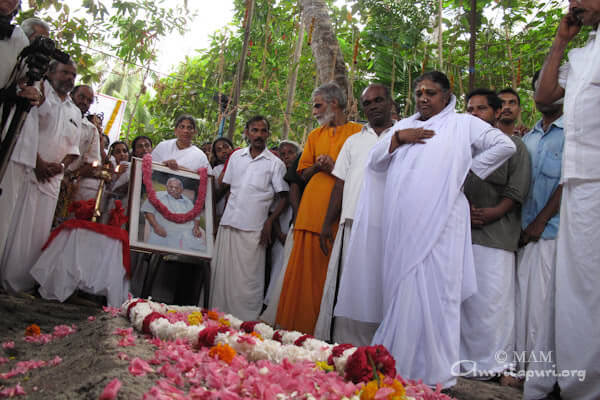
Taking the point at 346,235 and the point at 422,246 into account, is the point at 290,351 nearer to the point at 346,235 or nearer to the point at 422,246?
the point at 422,246

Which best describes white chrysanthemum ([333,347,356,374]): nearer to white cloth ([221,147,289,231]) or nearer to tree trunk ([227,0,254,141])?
white cloth ([221,147,289,231])

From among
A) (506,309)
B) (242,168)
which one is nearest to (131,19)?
(242,168)

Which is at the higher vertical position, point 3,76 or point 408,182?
point 3,76

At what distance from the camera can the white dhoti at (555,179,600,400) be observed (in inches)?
94.1

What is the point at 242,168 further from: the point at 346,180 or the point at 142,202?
the point at 346,180

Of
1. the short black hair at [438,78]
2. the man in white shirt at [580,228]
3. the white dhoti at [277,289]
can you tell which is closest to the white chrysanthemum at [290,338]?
the man in white shirt at [580,228]

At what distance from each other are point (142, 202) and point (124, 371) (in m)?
3.20

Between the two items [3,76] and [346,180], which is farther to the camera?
[346,180]

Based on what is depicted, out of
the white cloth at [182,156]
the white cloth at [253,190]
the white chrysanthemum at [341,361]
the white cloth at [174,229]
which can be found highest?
the white cloth at [182,156]

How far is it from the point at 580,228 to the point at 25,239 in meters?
4.37

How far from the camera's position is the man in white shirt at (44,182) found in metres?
4.29

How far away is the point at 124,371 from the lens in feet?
5.96

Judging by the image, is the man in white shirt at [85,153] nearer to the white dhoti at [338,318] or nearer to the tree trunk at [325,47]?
the white dhoti at [338,318]

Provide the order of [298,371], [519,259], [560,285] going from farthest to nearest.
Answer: [519,259] < [560,285] < [298,371]
